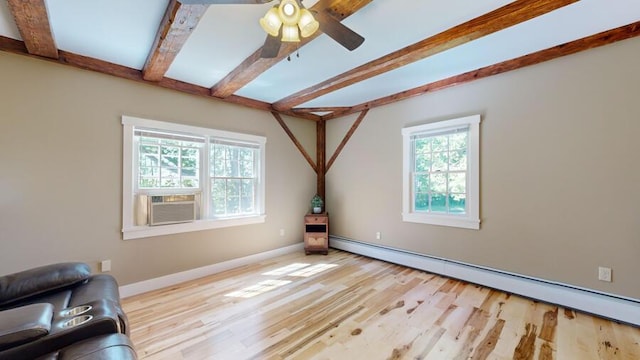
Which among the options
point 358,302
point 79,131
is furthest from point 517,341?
point 79,131

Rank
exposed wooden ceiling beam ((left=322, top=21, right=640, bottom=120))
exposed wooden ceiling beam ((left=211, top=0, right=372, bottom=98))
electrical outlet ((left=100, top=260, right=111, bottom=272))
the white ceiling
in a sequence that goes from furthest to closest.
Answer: electrical outlet ((left=100, top=260, right=111, bottom=272))
exposed wooden ceiling beam ((left=322, top=21, right=640, bottom=120))
the white ceiling
exposed wooden ceiling beam ((left=211, top=0, right=372, bottom=98))

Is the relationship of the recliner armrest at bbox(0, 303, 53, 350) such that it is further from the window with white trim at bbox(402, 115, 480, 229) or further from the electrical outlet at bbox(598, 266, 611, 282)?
the electrical outlet at bbox(598, 266, 611, 282)

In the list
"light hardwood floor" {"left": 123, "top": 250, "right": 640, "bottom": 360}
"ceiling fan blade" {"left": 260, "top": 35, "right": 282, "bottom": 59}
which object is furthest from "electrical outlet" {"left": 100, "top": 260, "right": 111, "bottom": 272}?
"ceiling fan blade" {"left": 260, "top": 35, "right": 282, "bottom": 59}

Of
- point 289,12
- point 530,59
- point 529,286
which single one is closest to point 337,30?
point 289,12

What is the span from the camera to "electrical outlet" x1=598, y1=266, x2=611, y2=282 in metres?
2.46

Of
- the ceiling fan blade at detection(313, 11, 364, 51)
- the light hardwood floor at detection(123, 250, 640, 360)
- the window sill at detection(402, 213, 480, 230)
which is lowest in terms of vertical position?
the light hardwood floor at detection(123, 250, 640, 360)

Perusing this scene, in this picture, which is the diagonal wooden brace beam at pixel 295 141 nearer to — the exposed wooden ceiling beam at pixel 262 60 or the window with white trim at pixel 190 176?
the window with white trim at pixel 190 176

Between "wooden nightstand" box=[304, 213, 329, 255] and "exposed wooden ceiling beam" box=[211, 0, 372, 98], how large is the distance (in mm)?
2434

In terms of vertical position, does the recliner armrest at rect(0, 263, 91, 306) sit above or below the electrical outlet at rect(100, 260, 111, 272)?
above

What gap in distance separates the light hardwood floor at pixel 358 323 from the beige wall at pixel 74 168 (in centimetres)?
51

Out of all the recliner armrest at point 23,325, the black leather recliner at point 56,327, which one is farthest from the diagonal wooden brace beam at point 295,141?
the recliner armrest at point 23,325

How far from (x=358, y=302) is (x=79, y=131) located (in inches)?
137

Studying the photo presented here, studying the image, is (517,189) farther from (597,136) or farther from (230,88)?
(230,88)

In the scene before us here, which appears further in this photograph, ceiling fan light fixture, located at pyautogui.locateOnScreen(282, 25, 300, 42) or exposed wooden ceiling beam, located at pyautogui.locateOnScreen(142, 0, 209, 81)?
exposed wooden ceiling beam, located at pyautogui.locateOnScreen(142, 0, 209, 81)
